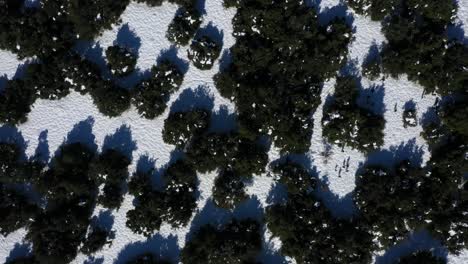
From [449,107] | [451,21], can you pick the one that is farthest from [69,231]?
[451,21]

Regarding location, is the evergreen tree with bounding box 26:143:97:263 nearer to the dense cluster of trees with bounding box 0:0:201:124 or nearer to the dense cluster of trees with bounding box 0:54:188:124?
the dense cluster of trees with bounding box 0:54:188:124

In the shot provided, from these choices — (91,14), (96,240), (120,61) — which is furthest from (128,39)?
(96,240)

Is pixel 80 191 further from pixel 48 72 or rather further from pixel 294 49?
pixel 294 49

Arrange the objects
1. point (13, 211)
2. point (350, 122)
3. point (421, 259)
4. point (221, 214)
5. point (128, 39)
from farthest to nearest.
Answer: point (128, 39) → point (221, 214) → point (13, 211) → point (350, 122) → point (421, 259)

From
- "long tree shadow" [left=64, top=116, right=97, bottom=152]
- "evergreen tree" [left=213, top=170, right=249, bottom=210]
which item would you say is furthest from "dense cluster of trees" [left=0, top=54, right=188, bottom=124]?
"evergreen tree" [left=213, top=170, right=249, bottom=210]

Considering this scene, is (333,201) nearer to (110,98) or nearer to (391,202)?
(391,202)

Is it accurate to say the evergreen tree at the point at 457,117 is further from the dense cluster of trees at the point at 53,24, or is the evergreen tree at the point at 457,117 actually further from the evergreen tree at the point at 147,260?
the dense cluster of trees at the point at 53,24

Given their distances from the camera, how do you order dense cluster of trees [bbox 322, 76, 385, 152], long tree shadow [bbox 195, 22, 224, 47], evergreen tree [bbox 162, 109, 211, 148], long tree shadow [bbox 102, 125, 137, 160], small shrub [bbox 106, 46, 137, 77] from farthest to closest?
1. long tree shadow [bbox 102, 125, 137, 160]
2. long tree shadow [bbox 195, 22, 224, 47]
3. small shrub [bbox 106, 46, 137, 77]
4. evergreen tree [bbox 162, 109, 211, 148]
5. dense cluster of trees [bbox 322, 76, 385, 152]
